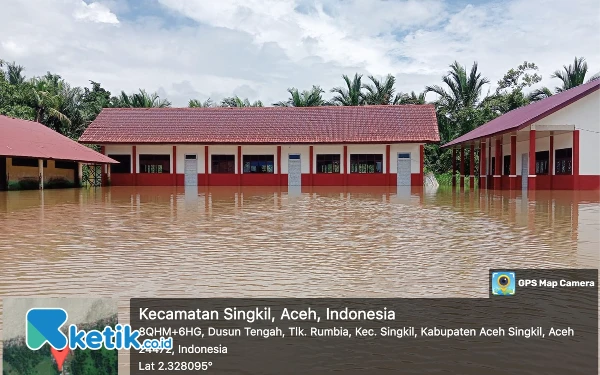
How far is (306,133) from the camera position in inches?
1185

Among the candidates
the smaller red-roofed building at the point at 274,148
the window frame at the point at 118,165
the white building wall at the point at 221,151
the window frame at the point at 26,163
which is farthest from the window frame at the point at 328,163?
the window frame at the point at 26,163

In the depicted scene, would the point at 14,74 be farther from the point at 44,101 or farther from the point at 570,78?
the point at 570,78

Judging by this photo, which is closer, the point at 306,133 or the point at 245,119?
the point at 306,133

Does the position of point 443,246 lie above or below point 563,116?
below

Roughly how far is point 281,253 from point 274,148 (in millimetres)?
23886

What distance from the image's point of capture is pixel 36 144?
24.6m

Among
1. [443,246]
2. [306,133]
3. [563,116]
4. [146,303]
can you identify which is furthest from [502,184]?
[146,303]

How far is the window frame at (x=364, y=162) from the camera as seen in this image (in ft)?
96.9

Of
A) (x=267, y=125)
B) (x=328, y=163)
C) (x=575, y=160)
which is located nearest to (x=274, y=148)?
(x=267, y=125)

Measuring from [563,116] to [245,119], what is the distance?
726 inches

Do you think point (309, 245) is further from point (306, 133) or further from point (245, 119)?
point (245, 119)

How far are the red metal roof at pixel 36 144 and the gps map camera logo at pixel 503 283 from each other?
21.4 m

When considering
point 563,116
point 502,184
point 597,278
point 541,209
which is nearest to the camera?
point 597,278

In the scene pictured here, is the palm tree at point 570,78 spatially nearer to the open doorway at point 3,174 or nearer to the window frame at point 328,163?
the window frame at point 328,163
